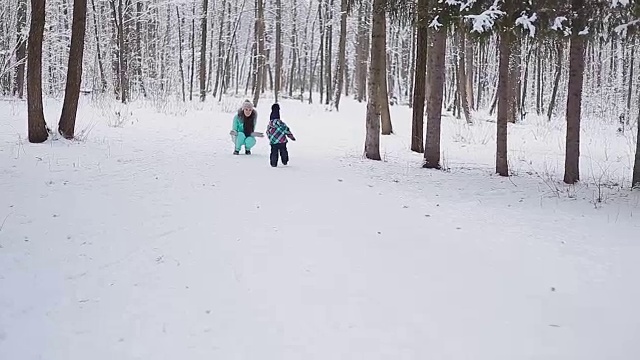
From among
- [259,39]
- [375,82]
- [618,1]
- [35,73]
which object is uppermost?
[259,39]

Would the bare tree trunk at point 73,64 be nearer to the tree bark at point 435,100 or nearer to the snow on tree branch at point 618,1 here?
the tree bark at point 435,100

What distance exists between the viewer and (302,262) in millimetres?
5344

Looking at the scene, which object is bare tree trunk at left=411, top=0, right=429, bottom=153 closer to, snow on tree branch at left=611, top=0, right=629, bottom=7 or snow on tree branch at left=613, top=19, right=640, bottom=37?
snow on tree branch at left=613, top=19, right=640, bottom=37

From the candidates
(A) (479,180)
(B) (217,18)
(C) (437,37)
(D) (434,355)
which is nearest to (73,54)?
(C) (437,37)

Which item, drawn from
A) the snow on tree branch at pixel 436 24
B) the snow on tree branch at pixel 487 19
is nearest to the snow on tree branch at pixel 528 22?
the snow on tree branch at pixel 487 19

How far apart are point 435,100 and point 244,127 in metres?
4.07

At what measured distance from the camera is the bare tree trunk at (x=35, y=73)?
1023 centimetres

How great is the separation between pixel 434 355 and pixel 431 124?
8.00m

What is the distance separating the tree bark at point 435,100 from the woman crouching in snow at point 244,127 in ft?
12.3

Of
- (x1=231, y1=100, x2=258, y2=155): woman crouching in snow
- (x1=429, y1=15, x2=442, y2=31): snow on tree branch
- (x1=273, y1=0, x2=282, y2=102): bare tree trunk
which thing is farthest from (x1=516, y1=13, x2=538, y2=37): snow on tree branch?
(x1=273, y1=0, x2=282, y2=102): bare tree trunk

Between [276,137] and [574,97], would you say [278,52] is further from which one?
[574,97]

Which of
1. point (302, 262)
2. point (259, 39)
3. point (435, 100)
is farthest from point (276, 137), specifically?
point (259, 39)

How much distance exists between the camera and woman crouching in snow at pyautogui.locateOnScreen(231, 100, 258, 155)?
11.9 m

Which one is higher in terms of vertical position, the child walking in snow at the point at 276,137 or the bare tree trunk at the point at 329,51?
the bare tree trunk at the point at 329,51
